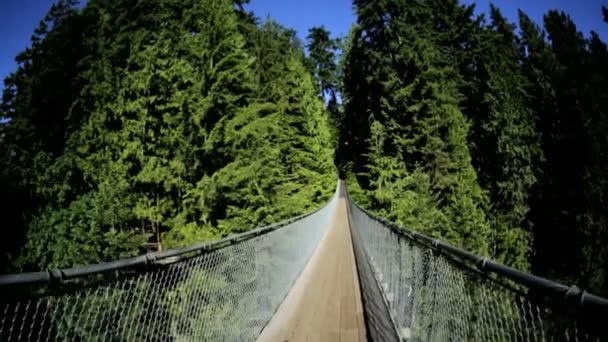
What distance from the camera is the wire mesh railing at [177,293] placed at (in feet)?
7.90

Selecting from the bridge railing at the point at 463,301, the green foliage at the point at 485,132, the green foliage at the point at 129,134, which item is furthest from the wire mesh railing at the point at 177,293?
the green foliage at the point at 485,132

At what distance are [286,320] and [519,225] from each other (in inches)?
962

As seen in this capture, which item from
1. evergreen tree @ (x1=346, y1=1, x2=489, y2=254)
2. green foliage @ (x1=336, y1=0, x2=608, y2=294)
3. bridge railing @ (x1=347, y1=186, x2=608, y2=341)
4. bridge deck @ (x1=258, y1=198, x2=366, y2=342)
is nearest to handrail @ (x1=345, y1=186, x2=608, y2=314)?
bridge railing @ (x1=347, y1=186, x2=608, y2=341)

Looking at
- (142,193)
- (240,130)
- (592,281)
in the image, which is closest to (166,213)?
(142,193)

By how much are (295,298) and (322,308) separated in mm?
762

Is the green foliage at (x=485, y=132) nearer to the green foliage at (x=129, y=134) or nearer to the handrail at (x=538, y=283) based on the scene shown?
the green foliage at (x=129, y=134)

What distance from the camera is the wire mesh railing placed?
2408mm

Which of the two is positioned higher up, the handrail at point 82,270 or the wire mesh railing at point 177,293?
the handrail at point 82,270

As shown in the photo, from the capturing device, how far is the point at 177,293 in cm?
452

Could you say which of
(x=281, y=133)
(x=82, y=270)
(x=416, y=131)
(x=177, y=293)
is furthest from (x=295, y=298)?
(x=416, y=131)

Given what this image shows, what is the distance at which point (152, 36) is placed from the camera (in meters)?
13.8

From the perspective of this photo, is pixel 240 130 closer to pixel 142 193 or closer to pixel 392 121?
pixel 142 193

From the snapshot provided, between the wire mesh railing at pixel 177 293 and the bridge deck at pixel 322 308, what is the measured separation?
0.92 ft

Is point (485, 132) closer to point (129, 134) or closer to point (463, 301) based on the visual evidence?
point (129, 134)
